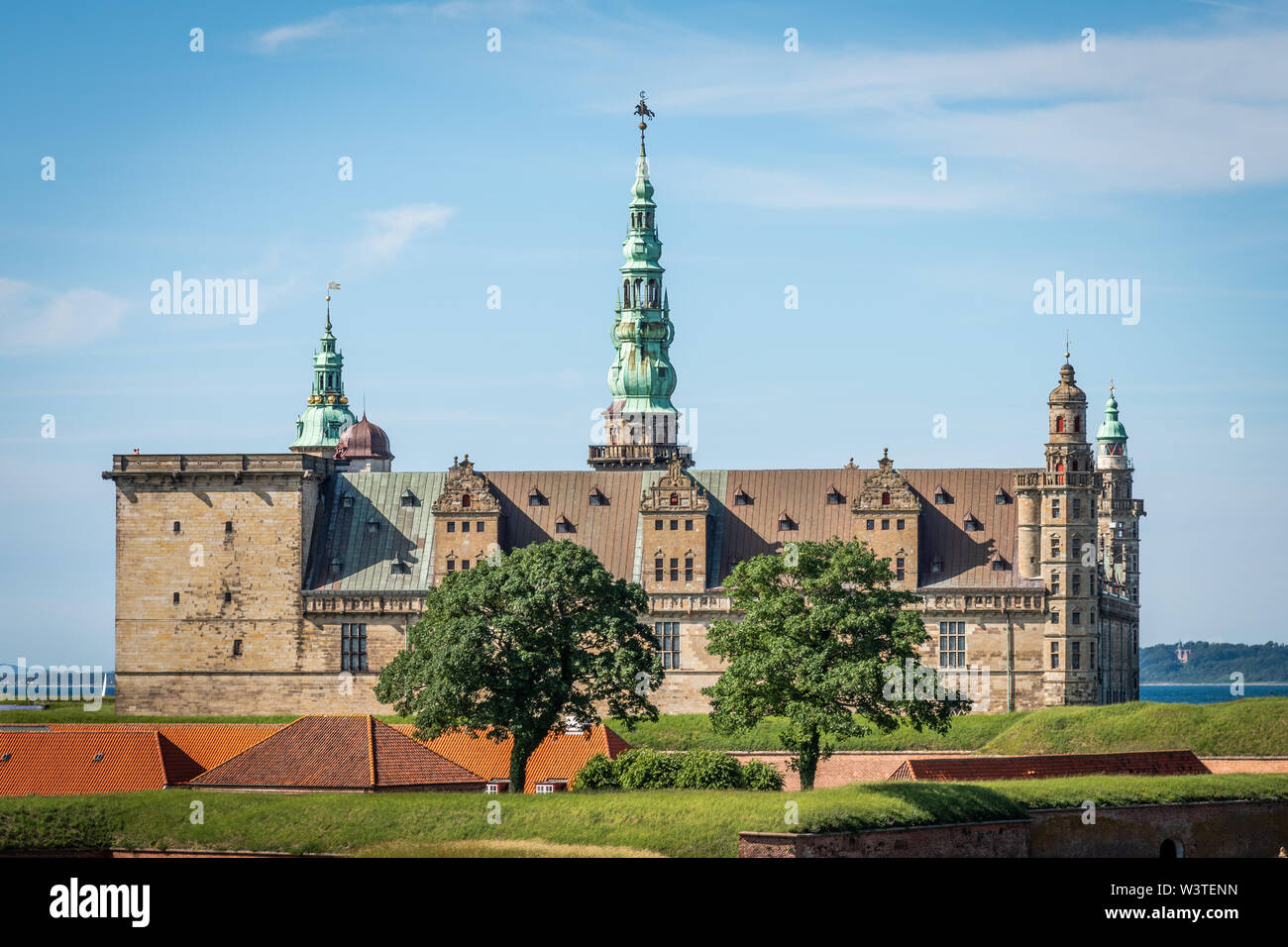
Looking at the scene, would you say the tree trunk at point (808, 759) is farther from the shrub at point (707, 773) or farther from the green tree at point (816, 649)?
the shrub at point (707, 773)

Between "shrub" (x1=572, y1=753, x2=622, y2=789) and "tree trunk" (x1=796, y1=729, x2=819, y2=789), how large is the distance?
6464mm

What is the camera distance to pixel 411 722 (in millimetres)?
100438

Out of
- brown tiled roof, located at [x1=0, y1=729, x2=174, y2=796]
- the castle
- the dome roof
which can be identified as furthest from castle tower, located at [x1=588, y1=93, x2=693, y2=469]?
brown tiled roof, located at [x1=0, y1=729, x2=174, y2=796]

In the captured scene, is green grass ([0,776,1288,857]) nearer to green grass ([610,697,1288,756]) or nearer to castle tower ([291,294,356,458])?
green grass ([610,697,1288,756])

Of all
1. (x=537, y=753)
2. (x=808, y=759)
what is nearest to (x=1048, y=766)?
(x=808, y=759)

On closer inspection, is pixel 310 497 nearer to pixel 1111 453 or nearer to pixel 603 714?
pixel 603 714

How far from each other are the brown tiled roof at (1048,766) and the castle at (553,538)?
1650 centimetres

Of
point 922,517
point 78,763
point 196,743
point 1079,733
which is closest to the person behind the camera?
point 78,763

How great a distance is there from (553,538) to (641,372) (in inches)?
1732

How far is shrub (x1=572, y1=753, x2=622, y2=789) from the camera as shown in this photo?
81.6 metres

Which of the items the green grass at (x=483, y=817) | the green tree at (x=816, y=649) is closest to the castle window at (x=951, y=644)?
the green tree at (x=816, y=649)

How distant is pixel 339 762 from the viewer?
82.2 meters

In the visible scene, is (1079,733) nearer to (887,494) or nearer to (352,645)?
(887,494)
